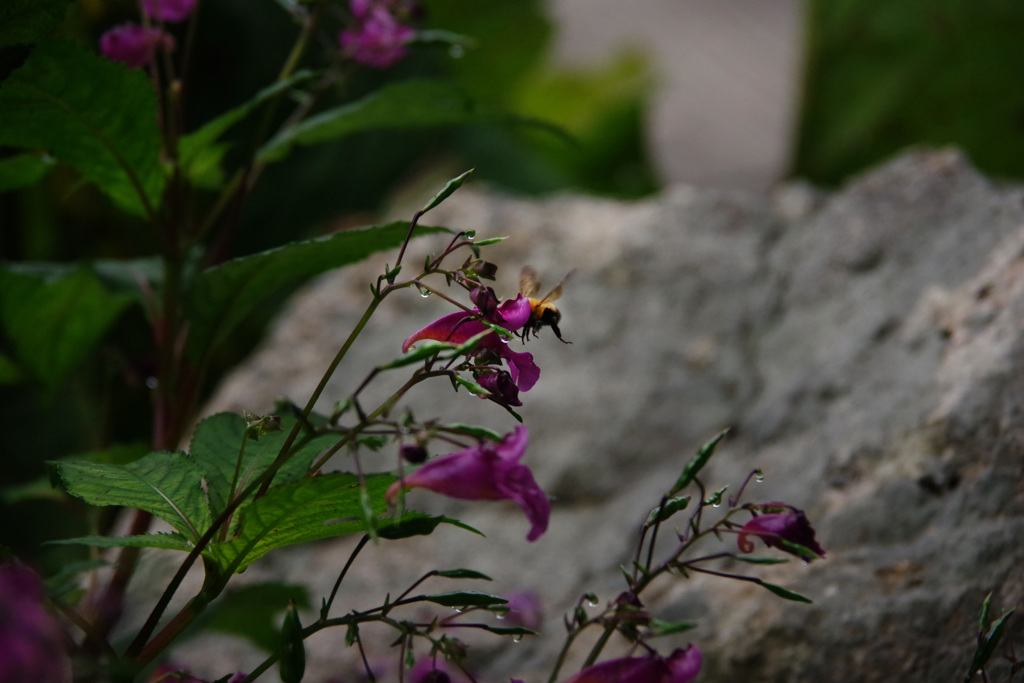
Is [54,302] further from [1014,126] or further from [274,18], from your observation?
[1014,126]

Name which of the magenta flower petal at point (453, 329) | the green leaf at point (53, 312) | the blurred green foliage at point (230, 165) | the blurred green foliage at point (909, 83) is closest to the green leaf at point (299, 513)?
the magenta flower petal at point (453, 329)

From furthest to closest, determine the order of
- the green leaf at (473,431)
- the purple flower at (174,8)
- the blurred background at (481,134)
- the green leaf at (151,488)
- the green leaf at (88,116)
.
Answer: the blurred background at (481,134), the purple flower at (174,8), the green leaf at (88,116), the green leaf at (151,488), the green leaf at (473,431)

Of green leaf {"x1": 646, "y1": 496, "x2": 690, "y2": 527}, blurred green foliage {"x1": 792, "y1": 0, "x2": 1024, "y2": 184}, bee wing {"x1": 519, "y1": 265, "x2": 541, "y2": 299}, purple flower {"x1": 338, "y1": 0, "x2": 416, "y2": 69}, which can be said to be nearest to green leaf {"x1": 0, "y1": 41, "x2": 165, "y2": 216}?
purple flower {"x1": 338, "y1": 0, "x2": 416, "y2": 69}

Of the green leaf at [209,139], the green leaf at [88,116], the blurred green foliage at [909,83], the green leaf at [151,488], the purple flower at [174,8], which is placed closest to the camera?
the green leaf at [151,488]

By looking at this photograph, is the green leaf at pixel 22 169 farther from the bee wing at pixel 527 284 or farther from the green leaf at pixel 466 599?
the green leaf at pixel 466 599

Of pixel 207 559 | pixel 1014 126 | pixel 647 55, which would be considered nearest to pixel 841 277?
pixel 207 559
